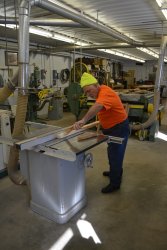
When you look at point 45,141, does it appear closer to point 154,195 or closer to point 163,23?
point 154,195

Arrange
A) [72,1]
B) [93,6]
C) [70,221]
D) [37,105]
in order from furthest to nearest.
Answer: [37,105], [93,6], [72,1], [70,221]

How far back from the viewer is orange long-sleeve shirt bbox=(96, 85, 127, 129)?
7.21 ft

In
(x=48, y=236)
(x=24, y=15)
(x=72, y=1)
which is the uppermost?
(x=72, y=1)

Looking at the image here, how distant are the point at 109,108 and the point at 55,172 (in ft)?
2.74

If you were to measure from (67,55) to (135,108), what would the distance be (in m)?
4.74

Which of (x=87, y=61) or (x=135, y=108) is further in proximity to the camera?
(x=87, y=61)

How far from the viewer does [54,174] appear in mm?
1926

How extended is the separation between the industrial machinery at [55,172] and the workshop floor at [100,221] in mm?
117

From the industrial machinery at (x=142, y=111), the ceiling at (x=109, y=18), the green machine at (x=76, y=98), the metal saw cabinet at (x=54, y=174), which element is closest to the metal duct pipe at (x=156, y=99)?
the industrial machinery at (x=142, y=111)

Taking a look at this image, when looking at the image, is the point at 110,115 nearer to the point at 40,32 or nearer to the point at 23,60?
the point at 23,60

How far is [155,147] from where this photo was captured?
4.18m

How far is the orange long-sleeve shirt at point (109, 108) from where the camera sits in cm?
220

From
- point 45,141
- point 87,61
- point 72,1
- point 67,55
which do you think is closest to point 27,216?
point 45,141

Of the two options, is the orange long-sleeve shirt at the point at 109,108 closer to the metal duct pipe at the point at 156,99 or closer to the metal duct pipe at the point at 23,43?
the metal duct pipe at the point at 23,43
